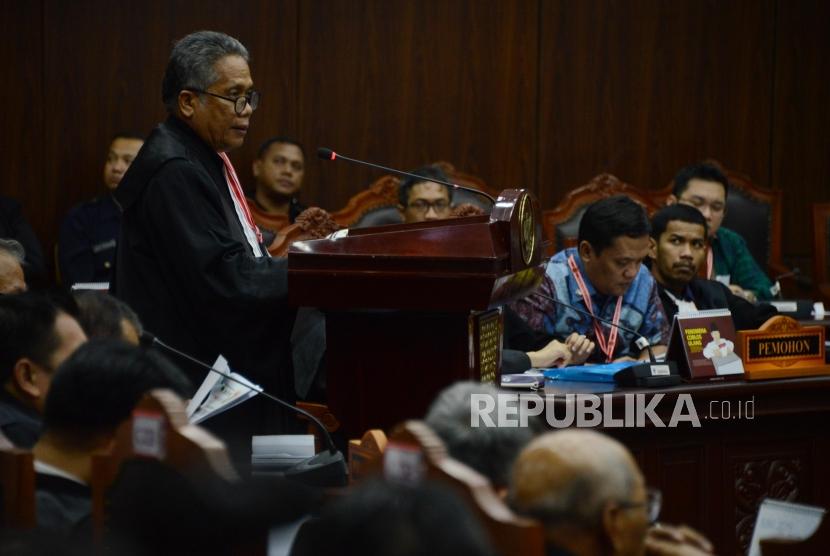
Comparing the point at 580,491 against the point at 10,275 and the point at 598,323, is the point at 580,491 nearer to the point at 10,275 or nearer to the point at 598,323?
the point at 10,275

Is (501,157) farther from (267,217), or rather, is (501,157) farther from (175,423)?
(175,423)

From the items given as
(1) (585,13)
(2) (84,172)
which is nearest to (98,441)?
(2) (84,172)

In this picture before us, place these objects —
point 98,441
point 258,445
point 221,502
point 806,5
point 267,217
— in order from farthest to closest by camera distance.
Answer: point 806,5 → point 267,217 → point 258,445 → point 98,441 → point 221,502

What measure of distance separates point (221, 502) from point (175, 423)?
168 millimetres

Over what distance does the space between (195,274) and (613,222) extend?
65.1 inches

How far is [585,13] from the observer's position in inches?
274

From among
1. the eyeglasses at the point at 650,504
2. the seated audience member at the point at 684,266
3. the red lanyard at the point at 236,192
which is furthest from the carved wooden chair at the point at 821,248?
the eyeglasses at the point at 650,504

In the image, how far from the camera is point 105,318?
7.52 ft

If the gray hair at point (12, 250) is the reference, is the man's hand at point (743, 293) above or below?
below

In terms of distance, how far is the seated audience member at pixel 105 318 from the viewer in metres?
2.27

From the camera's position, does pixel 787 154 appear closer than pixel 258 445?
No

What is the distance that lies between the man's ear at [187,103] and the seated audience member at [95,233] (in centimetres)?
270

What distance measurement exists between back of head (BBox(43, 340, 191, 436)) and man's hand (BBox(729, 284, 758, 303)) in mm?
3857

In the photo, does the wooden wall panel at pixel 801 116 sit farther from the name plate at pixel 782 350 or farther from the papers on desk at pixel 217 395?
the papers on desk at pixel 217 395
